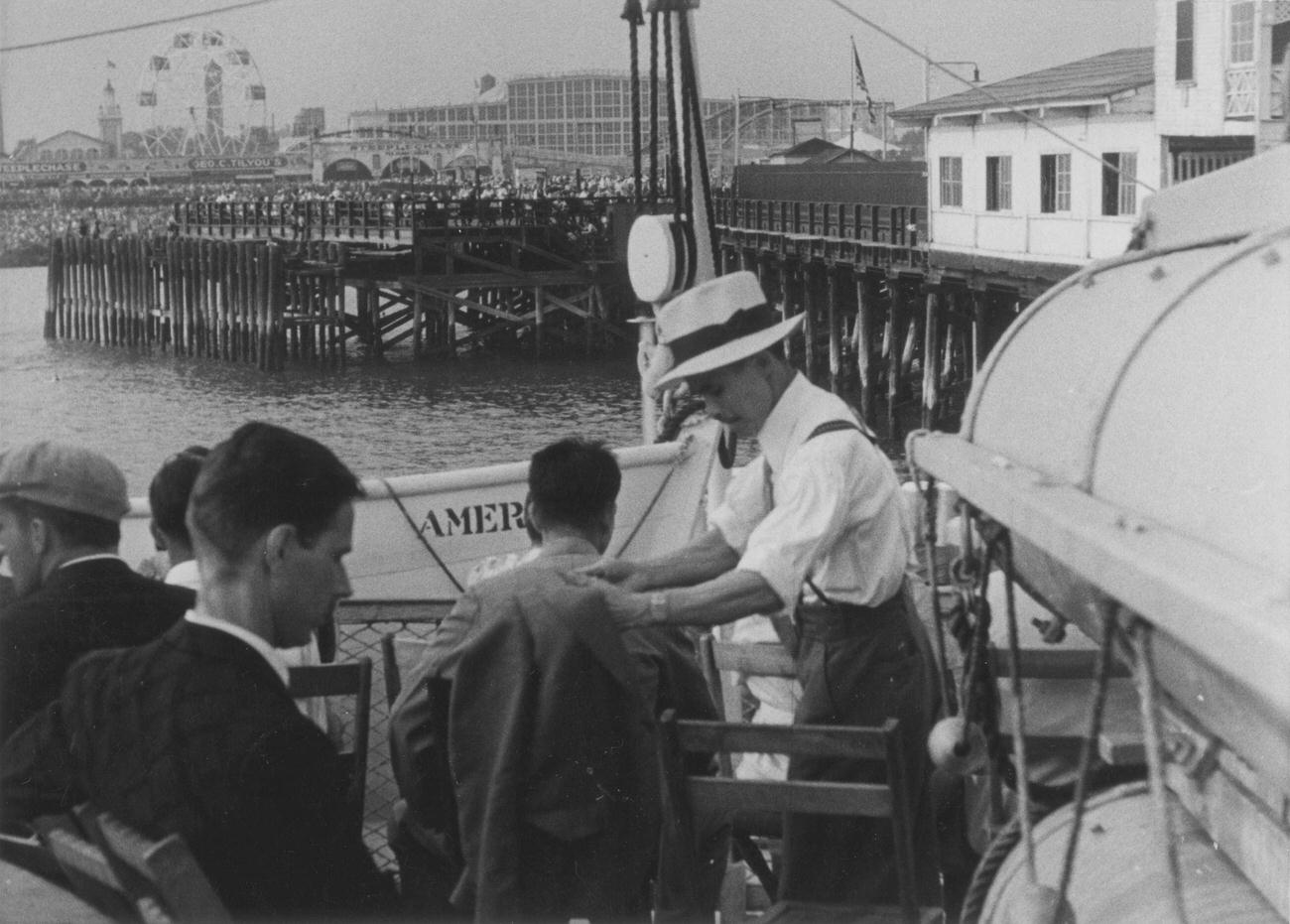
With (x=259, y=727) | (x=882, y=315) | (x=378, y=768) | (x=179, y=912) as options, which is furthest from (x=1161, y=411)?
(x=882, y=315)

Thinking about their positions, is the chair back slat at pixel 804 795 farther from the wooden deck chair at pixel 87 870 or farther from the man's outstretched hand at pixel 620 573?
the wooden deck chair at pixel 87 870

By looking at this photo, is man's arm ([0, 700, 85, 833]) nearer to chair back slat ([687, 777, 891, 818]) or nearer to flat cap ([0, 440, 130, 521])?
flat cap ([0, 440, 130, 521])

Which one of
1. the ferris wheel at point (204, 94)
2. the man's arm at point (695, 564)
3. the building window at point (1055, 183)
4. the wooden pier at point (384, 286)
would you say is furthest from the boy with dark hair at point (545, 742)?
the ferris wheel at point (204, 94)

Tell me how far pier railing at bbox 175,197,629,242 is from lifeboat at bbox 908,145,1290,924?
44605 millimetres

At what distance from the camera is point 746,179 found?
202 feet

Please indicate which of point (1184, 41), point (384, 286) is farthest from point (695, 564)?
point (384, 286)

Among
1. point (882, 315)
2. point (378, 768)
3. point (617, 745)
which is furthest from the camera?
point (882, 315)

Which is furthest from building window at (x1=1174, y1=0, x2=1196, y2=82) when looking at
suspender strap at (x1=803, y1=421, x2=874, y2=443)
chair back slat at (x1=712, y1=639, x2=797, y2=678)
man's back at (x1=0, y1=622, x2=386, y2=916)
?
man's back at (x1=0, y1=622, x2=386, y2=916)

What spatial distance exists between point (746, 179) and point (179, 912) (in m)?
60.2

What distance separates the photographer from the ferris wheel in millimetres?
107438

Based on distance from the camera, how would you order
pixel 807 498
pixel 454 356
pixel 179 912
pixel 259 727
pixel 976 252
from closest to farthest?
pixel 179 912, pixel 259 727, pixel 807 498, pixel 976 252, pixel 454 356

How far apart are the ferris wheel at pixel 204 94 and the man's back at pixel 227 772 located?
9737 centimetres

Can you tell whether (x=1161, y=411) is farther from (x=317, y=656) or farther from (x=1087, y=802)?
(x=317, y=656)

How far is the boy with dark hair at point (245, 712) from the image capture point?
245 centimetres
